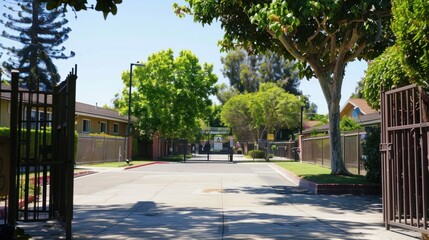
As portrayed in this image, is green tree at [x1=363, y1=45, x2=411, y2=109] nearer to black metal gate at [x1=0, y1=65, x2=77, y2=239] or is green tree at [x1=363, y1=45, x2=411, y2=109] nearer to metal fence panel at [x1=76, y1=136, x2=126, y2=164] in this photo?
black metal gate at [x1=0, y1=65, x2=77, y2=239]

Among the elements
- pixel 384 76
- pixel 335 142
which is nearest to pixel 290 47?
pixel 335 142

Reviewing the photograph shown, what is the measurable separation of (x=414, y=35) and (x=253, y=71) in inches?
3000

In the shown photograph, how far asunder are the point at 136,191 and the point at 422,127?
10574mm

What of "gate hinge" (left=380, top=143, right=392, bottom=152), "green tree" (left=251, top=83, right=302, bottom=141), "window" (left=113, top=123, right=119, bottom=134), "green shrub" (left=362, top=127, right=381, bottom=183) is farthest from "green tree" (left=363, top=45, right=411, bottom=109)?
"green tree" (left=251, top=83, right=302, bottom=141)

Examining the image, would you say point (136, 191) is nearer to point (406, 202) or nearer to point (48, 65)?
point (406, 202)

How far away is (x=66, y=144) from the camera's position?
304 inches

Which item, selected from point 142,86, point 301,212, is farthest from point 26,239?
point 142,86

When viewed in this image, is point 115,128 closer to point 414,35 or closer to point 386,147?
point 386,147

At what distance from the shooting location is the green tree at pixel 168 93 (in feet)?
147

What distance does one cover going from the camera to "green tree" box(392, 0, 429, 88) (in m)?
6.52

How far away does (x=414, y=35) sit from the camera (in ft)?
22.7

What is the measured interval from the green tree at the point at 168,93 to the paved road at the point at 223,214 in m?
28.6

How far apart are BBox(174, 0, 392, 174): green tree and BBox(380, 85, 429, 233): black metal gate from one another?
7516 millimetres

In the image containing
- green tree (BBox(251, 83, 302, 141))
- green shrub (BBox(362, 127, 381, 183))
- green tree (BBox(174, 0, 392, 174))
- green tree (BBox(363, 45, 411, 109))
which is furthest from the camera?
green tree (BBox(251, 83, 302, 141))
